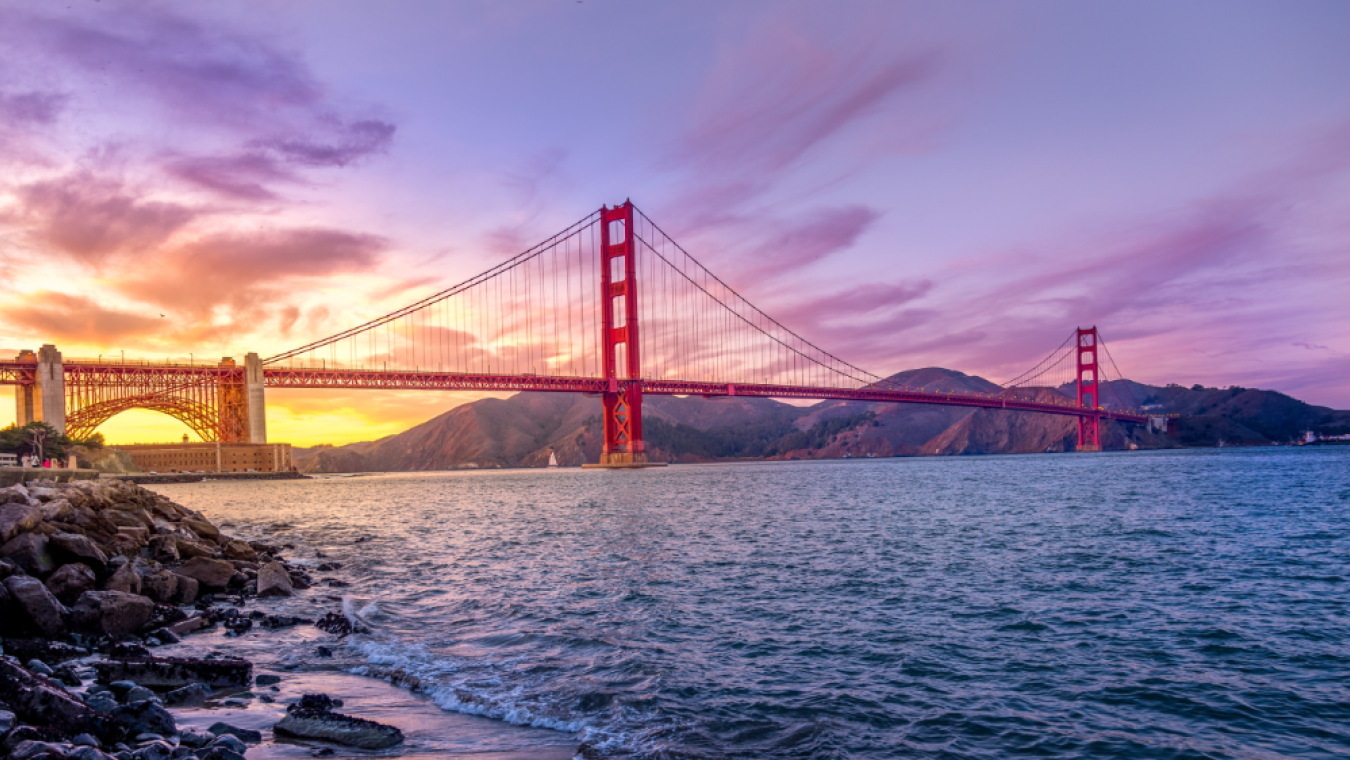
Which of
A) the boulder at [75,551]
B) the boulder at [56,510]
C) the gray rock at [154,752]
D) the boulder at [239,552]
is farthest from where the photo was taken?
the boulder at [239,552]

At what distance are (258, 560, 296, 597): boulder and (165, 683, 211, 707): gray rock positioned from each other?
6.62m

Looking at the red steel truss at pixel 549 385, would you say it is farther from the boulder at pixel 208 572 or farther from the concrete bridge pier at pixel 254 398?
the boulder at pixel 208 572

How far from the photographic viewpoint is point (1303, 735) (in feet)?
20.1

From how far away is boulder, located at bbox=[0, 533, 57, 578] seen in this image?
10.3 meters

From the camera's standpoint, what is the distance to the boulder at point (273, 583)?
531 inches

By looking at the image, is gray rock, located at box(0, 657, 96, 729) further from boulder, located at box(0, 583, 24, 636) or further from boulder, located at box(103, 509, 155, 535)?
boulder, located at box(103, 509, 155, 535)

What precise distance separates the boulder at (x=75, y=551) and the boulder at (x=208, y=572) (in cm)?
185

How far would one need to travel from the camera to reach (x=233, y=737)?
570 cm

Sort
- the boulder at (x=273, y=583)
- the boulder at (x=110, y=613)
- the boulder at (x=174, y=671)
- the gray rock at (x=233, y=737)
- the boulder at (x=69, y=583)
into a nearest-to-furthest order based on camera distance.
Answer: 1. the gray rock at (x=233, y=737)
2. the boulder at (x=174, y=671)
3. the boulder at (x=110, y=613)
4. the boulder at (x=69, y=583)
5. the boulder at (x=273, y=583)

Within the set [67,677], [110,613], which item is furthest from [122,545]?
[67,677]

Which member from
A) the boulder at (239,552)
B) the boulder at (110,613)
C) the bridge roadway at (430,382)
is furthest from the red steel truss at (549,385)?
the boulder at (110,613)

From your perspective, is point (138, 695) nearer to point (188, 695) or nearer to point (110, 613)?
point (188, 695)

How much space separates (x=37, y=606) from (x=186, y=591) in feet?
11.8

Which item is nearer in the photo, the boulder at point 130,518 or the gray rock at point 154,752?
the gray rock at point 154,752
